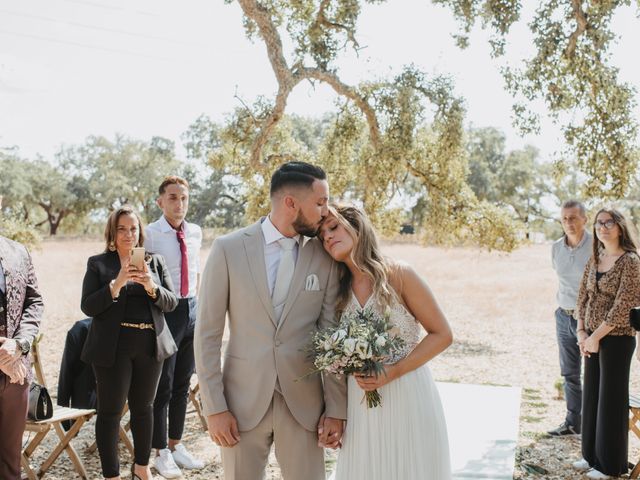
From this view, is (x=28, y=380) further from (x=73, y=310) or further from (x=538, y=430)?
(x=73, y=310)

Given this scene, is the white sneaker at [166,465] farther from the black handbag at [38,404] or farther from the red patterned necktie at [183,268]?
the red patterned necktie at [183,268]

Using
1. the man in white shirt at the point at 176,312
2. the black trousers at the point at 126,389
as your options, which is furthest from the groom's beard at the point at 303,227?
the man in white shirt at the point at 176,312

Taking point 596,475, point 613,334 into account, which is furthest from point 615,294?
point 596,475

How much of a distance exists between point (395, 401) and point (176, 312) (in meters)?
2.93

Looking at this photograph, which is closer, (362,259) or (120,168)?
(362,259)

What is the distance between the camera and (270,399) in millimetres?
3051

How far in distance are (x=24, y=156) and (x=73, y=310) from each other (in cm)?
3052

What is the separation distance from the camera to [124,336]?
15.3 feet

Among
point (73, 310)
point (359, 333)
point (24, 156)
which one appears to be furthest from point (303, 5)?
point (24, 156)

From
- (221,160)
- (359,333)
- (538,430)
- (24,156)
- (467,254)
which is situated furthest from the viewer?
(24,156)

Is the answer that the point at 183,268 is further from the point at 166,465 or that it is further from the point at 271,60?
the point at 271,60

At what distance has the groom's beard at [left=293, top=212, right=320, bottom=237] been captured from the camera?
3.08m

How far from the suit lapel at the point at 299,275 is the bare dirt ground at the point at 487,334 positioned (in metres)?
2.89

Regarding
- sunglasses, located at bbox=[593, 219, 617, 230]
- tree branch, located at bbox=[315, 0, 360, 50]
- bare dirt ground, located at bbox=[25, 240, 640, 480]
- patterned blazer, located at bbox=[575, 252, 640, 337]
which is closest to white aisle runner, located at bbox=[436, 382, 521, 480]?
bare dirt ground, located at bbox=[25, 240, 640, 480]
